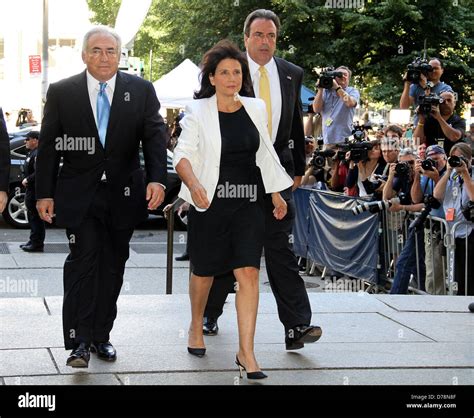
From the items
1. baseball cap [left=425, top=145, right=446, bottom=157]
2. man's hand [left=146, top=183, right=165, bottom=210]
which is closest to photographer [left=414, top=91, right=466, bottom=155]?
baseball cap [left=425, top=145, right=446, bottom=157]

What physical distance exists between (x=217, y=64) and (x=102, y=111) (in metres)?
0.77

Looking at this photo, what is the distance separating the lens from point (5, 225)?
19.1 m

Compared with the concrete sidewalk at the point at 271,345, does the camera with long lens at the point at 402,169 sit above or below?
above

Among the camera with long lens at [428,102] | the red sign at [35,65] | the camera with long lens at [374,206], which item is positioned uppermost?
the red sign at [35,65]

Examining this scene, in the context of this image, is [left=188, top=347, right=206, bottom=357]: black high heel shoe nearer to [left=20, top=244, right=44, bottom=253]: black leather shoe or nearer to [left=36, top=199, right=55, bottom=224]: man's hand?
[left=36, top=199, right=55, bottom=224]: man's hand

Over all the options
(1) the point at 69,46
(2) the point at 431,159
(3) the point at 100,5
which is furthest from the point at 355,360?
(1) the point at 69,46

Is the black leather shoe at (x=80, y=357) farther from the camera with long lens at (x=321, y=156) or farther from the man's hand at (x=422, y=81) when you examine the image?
the camera with long lens at (x=321, y=156)

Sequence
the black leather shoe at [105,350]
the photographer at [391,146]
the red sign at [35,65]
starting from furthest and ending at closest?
the red sign at [35,65], the photographer at [391,146], the black leather shoe at [105,350]

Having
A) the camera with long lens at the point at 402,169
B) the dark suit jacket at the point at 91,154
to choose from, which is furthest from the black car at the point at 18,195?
the dark suit jacket at the point at 91,154

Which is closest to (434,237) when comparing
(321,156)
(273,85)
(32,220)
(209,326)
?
(321,156)

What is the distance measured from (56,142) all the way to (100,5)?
143 ft

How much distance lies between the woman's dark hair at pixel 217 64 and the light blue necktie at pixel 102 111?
1.82 feet

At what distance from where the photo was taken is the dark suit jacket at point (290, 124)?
22.3 ft
